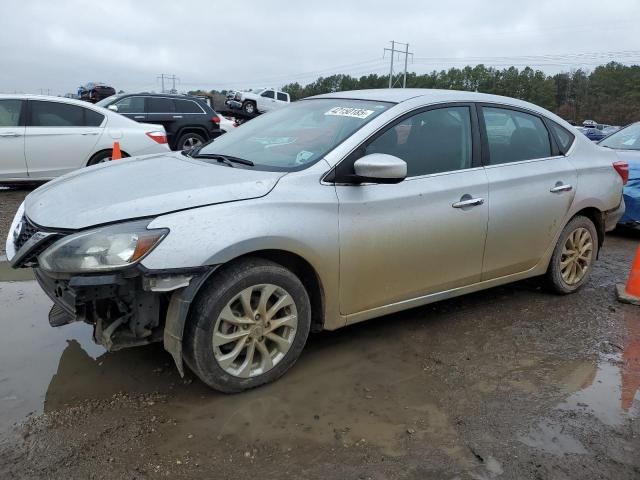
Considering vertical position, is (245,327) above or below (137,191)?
below

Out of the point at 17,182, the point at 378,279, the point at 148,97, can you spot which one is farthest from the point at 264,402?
the point at 148,97

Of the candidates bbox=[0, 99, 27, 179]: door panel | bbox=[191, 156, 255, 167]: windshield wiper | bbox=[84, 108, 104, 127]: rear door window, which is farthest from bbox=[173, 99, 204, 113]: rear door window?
bbox=[191, 156, 255, 167]: windshield wiper

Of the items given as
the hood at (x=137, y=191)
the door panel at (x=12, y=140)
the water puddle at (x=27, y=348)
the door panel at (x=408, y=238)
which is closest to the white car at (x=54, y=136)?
the door panel at (x=12, y=140)

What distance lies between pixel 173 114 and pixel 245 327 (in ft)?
37.6

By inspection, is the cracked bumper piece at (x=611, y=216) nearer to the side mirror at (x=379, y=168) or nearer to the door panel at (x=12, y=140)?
the side mirror at (x=379, y=168)

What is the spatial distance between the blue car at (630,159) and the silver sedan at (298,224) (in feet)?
9.84

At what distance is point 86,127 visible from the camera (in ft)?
28.0

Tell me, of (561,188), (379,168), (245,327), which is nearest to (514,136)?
(561,188)

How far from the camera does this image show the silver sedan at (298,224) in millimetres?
2713

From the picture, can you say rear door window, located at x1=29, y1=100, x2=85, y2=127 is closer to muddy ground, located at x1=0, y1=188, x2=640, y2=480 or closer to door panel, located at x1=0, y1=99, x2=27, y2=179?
door panel, located at x1=0, y1=99, x2=27, y2=179

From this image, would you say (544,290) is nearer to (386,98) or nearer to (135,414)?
(386,98)

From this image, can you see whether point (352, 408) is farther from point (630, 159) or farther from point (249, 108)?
point (249, 108)

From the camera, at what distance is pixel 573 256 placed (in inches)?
186

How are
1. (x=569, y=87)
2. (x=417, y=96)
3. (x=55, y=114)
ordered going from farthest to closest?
(x=569, y=87), (x=55, y=114), (x=417, y=96)
